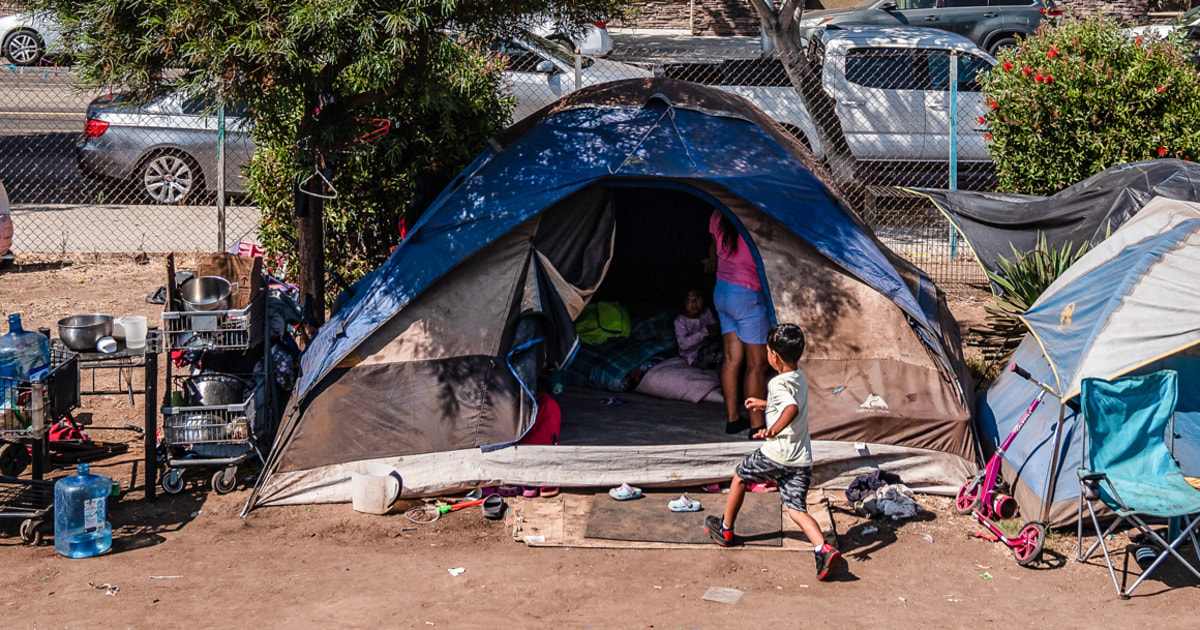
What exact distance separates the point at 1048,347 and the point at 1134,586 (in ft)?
4.25

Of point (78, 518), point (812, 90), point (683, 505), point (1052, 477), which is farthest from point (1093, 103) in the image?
point (78, 518)

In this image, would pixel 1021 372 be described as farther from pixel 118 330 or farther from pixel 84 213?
pixel 84 213

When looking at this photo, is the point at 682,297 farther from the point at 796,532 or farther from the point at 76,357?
the point at 76,357

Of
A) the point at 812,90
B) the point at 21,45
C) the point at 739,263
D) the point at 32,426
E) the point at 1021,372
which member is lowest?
the point at 32,426

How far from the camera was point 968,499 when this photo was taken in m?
5.87

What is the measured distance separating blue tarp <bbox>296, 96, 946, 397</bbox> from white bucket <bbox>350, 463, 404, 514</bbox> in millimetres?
580

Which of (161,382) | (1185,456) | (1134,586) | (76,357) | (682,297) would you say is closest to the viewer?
(1134,586)

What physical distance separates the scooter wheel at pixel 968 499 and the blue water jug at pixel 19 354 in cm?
472

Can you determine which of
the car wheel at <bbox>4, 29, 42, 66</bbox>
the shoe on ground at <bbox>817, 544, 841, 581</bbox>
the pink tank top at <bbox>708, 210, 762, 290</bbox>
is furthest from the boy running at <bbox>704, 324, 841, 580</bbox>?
the car wheel at <bbox>4, 29, 42, 66</bbox>

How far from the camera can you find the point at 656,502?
19.5 feet

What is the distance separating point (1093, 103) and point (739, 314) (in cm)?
435

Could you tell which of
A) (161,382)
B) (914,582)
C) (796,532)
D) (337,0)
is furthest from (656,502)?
(161,382)

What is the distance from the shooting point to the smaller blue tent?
531 centimetres

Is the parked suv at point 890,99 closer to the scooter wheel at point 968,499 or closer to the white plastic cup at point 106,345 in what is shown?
the scooter wheel at point 968,499
